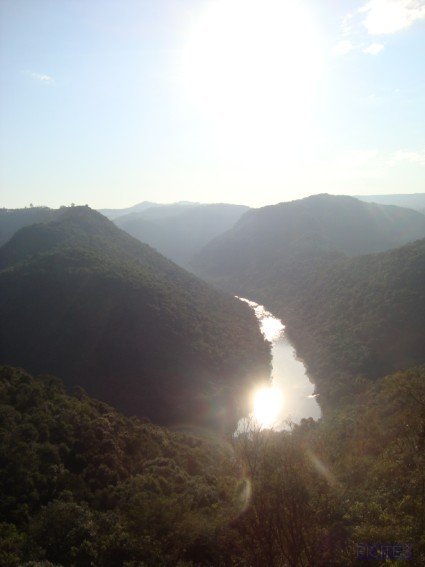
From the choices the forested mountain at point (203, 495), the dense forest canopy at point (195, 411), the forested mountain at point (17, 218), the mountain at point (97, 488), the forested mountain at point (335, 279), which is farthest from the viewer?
the forested mountain at point (17, 218)

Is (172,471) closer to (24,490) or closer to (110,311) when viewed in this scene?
(24,490)

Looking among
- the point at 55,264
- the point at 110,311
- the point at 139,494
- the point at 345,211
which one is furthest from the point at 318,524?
the point at 345,211

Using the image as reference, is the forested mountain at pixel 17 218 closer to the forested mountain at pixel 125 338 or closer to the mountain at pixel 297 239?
the mountain at pixel 297 239

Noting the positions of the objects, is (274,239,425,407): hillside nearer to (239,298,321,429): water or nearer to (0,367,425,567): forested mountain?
(239,298,321,429): water

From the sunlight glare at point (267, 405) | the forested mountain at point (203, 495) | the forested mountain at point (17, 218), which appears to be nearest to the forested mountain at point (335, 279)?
the sunlight glare at point (267, 405)

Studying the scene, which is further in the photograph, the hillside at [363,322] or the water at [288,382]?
the hillside at [363,322]

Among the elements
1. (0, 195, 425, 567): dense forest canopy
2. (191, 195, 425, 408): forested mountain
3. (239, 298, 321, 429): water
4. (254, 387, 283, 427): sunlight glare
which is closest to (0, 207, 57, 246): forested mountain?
(0, 195, 425, 567): dense forest canopy
